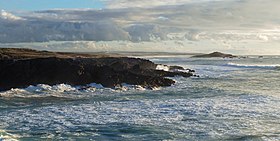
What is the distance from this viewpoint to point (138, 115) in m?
18.7

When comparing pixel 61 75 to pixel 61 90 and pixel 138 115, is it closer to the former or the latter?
pixel 61 90

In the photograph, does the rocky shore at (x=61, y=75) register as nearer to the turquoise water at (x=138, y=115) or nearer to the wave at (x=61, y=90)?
the wave at (x=61, y=90)

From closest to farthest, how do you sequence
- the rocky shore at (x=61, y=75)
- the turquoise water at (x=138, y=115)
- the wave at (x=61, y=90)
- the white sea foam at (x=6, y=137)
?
the white sea foam at (x=6, y=137) → the turquoise water at (x=138, y=115) → the wave at (x=61, y=90) → the rocky shore at (x=61, y=75)

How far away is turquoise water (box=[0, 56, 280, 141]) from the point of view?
1477cm

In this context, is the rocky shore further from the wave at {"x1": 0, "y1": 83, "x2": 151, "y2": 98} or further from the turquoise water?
the turquoise water

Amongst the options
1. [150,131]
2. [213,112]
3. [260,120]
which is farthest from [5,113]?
[260,120]

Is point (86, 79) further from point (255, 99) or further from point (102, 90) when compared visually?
point (255, 99)

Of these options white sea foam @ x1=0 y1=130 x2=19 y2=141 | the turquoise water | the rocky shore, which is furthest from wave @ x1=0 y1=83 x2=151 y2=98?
white sea foam @ x1=0 y1=130 x2=19 y2=141

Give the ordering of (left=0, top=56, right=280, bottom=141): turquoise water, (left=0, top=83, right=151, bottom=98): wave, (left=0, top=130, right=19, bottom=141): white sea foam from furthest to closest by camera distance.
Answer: (left=0, top=83, right=151, bottom=98): wave < (left=0, top=56, right=280, bottom=141): turquoise water < (left=0, top=130, right=19, bottom=141): white sea foam

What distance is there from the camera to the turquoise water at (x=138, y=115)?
1477 centimetres

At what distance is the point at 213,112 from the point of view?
1933 cm

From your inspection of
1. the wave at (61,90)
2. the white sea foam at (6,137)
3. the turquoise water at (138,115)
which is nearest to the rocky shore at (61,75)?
the wave at (61,90)

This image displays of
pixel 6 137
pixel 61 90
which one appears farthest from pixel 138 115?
pixel 61 90

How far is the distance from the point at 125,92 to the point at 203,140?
15340mm
